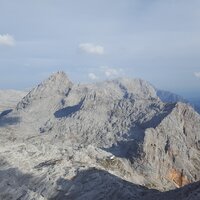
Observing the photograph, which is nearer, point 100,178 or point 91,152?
point 100,178

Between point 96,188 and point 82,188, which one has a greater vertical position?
point 96,188

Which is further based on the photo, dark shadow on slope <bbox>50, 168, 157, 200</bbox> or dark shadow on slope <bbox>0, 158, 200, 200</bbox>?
dark shadow on slope <bbox>50, 168, 157, 200</bbox>

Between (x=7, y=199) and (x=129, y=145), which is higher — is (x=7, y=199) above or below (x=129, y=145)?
above

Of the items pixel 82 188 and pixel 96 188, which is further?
pixel 82 188

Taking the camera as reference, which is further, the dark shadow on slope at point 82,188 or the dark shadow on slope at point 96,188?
the dark shadow on slope at point 96,188

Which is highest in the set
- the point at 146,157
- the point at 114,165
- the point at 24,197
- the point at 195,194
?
the point at 195,194

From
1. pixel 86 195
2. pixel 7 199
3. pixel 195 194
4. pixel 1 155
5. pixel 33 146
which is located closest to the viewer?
pixel 195 194

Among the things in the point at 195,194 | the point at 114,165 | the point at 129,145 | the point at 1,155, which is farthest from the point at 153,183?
the point at 195,194

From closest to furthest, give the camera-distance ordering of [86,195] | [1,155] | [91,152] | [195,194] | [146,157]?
[195,194] → [86,195] → [1,155] → [91,152] → [146,157]

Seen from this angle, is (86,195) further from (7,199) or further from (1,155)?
(1,155)
